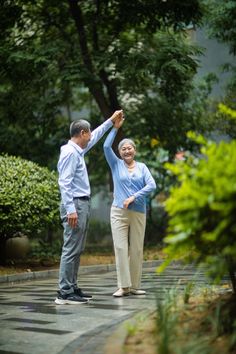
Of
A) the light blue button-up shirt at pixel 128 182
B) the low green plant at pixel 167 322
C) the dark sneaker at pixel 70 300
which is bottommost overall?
the dark sneaker at pixel 70 300

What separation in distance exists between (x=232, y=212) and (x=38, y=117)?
52.8ft

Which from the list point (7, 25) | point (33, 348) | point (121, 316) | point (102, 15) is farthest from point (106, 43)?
point (33, 348)

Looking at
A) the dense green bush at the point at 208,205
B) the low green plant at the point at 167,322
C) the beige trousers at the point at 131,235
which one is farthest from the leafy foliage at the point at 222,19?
the dense green bush at the point at 208,205

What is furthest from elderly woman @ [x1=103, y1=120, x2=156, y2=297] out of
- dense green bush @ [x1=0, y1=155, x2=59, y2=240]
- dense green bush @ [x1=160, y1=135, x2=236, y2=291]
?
dense green bush @ [x1=0, y1=155, x2=59, y2=240]

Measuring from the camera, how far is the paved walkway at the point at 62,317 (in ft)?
16.7

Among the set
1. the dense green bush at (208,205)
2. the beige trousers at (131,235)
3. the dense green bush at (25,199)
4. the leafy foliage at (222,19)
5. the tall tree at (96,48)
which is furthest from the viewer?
the leafy foliage at (222,19)

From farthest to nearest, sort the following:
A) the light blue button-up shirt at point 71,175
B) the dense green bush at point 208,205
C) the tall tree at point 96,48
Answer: the tall tree at point 96,48
the light blue button-up shirt at point 71,175
the dense green bush at point 208,205

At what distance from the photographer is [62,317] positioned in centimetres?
645

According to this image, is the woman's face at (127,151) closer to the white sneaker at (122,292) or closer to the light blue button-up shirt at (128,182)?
the light blue button-up shirt at (128,182)

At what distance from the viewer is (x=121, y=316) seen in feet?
20.4

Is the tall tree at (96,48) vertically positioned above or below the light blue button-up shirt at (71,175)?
above

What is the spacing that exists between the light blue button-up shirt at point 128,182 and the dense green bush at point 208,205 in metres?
3.76

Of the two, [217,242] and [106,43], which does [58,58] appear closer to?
[106,43]

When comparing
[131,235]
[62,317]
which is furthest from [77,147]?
[62,317]
